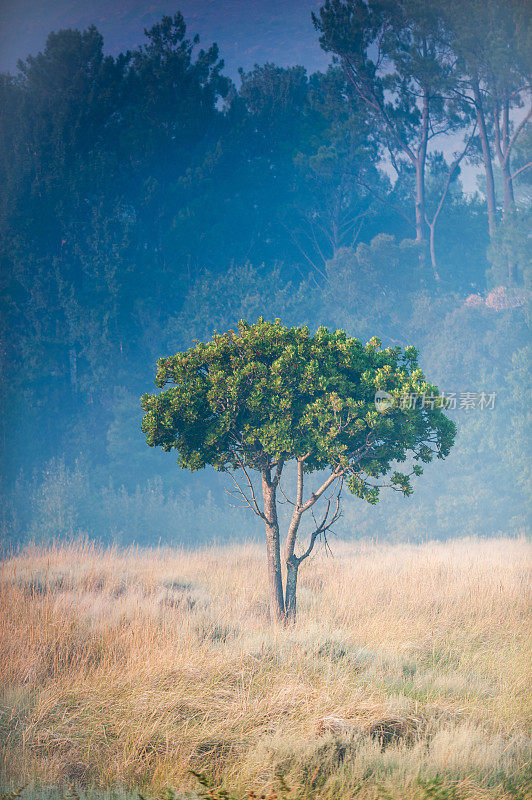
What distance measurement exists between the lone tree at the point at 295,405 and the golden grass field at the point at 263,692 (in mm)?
2022

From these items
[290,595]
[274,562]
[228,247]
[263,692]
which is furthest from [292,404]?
[228,247]

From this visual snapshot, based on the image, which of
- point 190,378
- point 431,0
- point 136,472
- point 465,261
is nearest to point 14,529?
point 136,472

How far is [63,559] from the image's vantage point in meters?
12.9

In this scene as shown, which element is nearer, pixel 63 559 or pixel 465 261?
pixel 63 559

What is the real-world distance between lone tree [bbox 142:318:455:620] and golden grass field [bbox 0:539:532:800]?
6.63ft

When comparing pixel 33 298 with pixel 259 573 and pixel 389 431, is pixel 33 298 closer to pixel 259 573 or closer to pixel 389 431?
pixel 259 573

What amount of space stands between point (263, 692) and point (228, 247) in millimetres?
18922

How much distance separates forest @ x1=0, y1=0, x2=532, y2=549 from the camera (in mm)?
19891

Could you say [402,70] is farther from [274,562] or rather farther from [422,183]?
[274,562]

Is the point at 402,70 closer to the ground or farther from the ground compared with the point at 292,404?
farther from the ground

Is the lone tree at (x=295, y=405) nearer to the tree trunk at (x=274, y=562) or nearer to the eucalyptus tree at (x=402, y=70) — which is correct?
the tree trunk at (x=274, y=562)

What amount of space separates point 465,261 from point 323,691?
795 inches

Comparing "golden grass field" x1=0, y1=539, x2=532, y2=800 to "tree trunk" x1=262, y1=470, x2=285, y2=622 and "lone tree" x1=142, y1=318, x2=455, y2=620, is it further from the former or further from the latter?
"lone tree" x1=142, y1=318, x2=455, y2=620

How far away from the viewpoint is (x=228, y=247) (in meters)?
23.5
